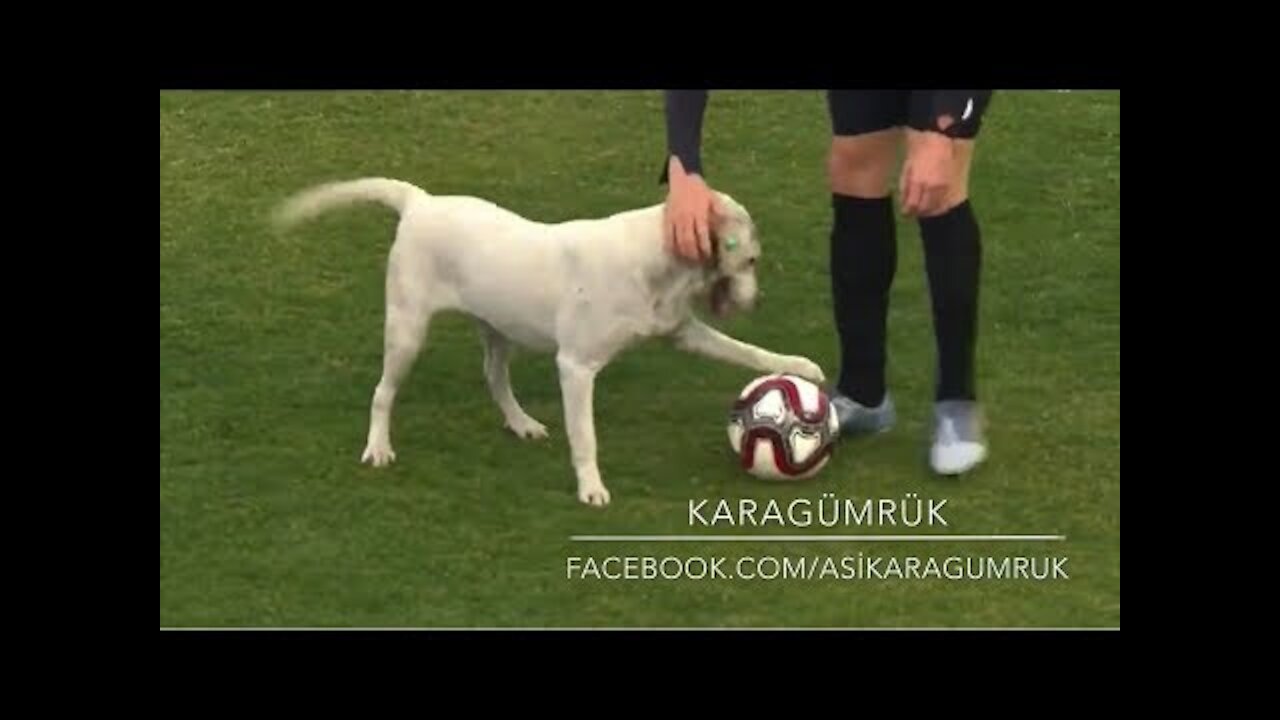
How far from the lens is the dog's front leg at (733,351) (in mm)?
6312

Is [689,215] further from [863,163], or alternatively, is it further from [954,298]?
[954,298]

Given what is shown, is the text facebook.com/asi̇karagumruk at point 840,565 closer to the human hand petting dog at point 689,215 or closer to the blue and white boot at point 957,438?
the blue and white boot at point 957,438

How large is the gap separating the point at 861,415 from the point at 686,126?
0.79 metres

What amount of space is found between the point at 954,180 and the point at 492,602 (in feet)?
4.43

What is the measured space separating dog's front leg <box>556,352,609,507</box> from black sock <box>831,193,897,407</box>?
22.5 inches

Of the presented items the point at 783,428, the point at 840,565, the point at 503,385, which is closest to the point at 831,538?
the point at 840,565

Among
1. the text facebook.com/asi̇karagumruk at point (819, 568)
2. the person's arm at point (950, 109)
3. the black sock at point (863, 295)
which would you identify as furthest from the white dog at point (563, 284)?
the person's arm at point (950, 109)

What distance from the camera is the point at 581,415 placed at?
626 centimetres

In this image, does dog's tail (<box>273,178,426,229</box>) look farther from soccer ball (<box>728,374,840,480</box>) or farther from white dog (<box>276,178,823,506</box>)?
soccer ball (<box>728,374,840,480</box>)

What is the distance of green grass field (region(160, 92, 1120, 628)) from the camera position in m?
6.00

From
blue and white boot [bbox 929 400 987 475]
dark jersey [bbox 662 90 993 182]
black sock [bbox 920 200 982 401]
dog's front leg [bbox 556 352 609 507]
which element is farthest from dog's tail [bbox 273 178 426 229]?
blue and white boot [bbox 929 400 987 475]

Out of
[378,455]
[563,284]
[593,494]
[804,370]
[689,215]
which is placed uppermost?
[689,215]

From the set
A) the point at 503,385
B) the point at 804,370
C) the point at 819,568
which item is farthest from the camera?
the point at 503,385
